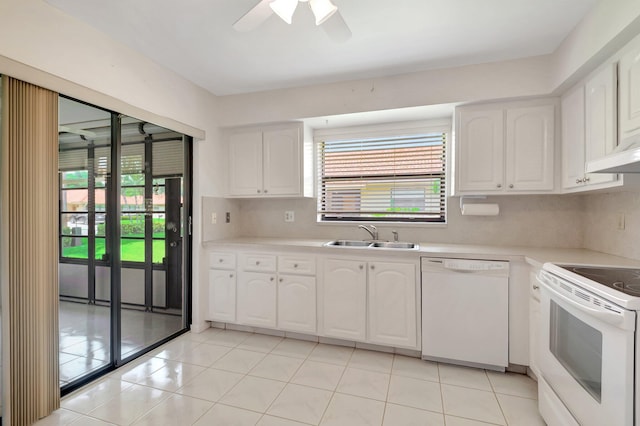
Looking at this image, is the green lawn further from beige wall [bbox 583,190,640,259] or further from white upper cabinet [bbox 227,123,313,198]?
beige wall [bbox 583,190,640,259]

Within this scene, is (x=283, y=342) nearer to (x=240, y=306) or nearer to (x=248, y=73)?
(x=240, y=306)

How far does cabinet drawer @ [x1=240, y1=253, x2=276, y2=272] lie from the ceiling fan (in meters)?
1.96

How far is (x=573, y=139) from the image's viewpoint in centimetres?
224

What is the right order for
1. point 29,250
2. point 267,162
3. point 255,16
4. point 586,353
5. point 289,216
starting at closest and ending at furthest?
point 586,353
point 255,16
point 29,250
point 267,162
point 289,216

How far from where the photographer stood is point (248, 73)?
9.05ft

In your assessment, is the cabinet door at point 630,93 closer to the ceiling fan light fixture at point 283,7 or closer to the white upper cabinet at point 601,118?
the white upper cabinet at point 601,118

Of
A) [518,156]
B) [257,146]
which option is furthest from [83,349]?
[518,156]

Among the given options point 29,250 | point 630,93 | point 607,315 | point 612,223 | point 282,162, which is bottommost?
point 607,315

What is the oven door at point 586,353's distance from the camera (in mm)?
1106

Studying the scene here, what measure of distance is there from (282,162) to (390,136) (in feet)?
3.94

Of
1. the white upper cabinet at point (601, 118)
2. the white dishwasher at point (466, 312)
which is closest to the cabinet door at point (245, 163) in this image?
the white dishwasher at point (466, 312)

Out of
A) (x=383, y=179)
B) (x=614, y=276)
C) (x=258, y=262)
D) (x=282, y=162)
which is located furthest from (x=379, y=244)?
(x=614, y=276)

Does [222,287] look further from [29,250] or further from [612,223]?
[612,223]

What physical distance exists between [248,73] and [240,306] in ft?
7.48
